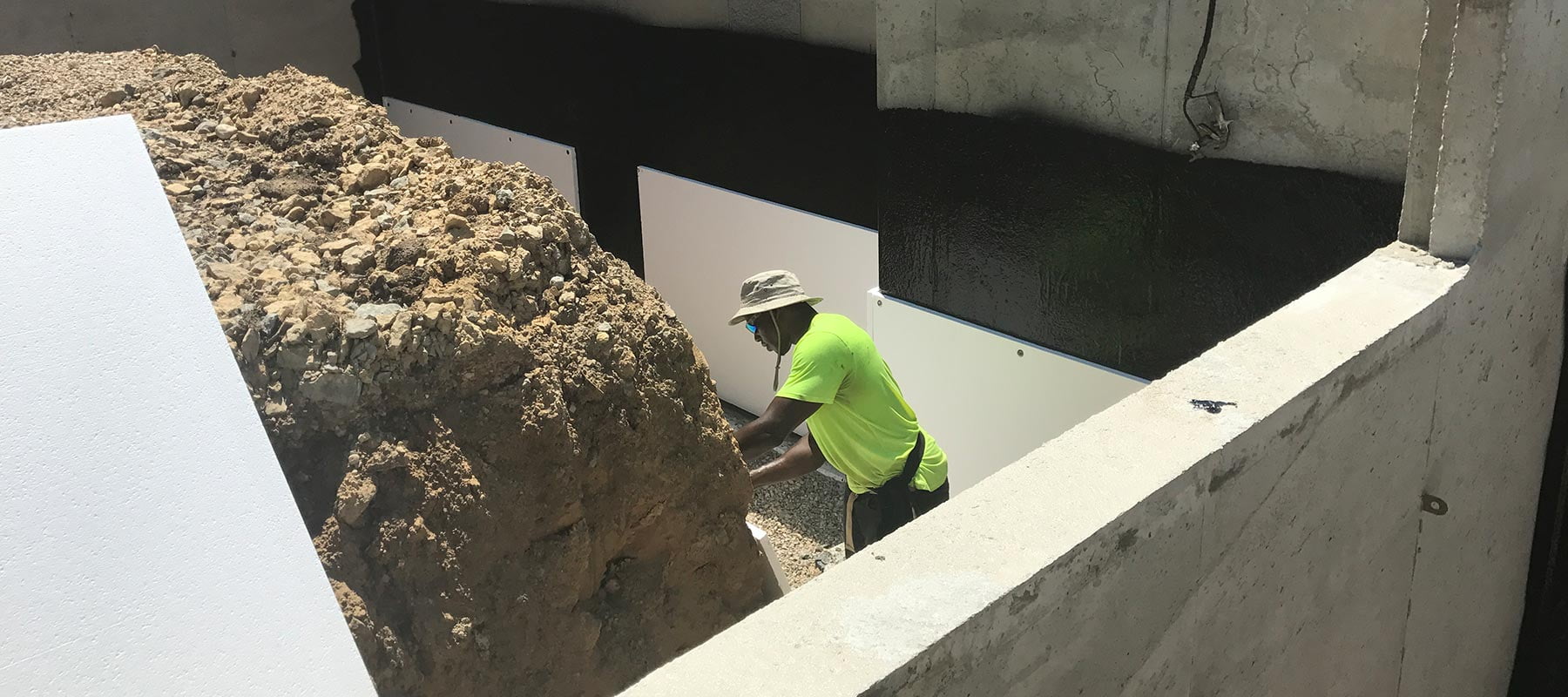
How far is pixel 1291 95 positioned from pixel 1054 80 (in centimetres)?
79

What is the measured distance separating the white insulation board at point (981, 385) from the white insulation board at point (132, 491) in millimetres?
2667

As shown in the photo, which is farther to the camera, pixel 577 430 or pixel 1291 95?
pixel 1291 95

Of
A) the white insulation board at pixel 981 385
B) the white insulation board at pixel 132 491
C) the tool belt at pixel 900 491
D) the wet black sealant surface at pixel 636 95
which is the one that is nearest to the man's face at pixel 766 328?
the tool belt at pixel 900 491

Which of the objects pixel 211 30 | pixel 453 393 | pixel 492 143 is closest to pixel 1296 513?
pixel 453 393

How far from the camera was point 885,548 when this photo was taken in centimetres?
164

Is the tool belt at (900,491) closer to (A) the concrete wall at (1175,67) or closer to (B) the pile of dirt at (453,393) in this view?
(A) the concrete wall at (1175,67)

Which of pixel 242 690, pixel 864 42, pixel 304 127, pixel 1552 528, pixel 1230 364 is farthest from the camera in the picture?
pixel 864 42

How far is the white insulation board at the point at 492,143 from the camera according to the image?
7.39 meters

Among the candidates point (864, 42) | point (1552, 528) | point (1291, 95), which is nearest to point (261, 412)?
point (1291, 95)

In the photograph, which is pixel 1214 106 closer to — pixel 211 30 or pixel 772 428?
pixel 772 428

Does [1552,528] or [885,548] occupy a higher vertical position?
[885,548]

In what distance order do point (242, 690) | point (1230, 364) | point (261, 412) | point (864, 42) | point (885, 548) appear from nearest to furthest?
point (242, 690) < point (885, 548) < point (261, 412) < point (1230, 364) < point (864, 42)

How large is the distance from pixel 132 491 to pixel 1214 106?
295 cm

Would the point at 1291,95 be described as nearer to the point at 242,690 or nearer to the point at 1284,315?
the point at 1284,315
